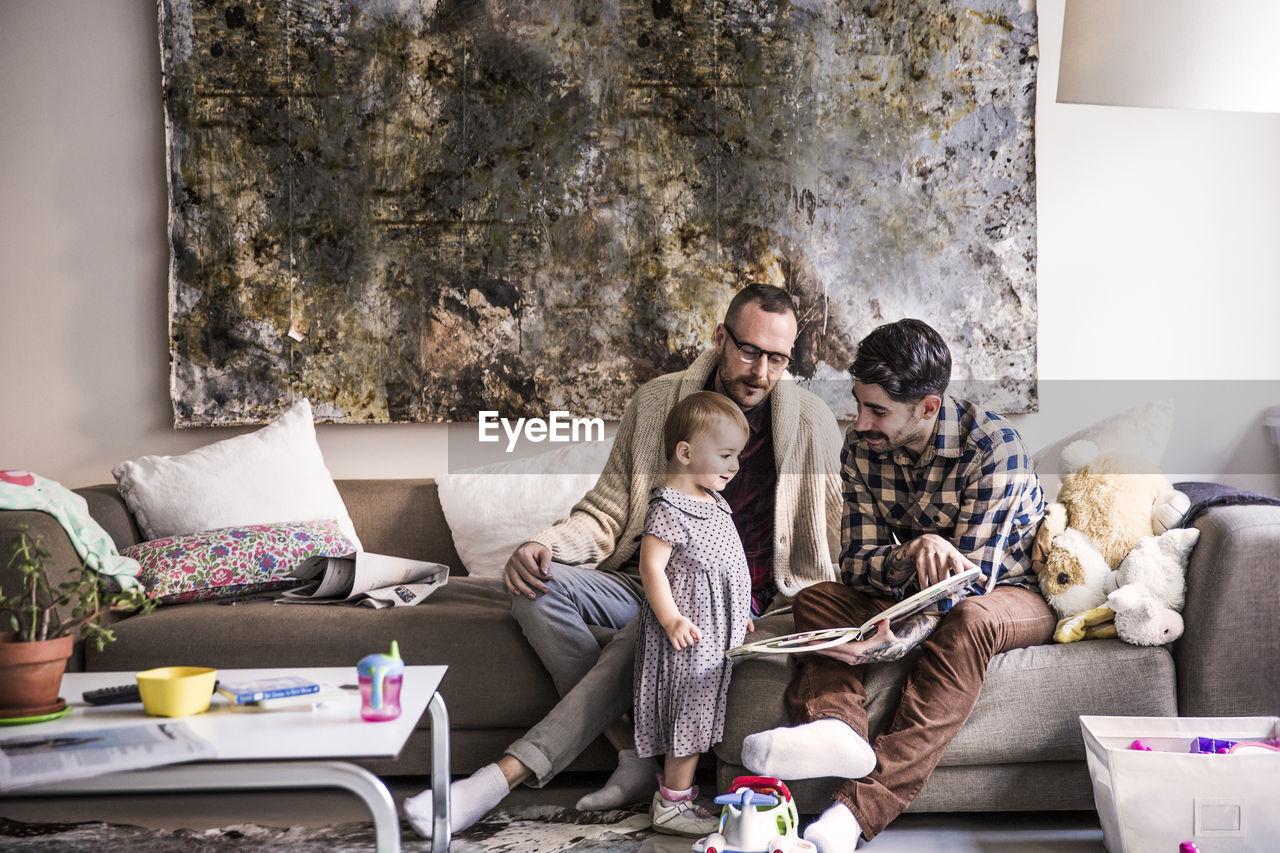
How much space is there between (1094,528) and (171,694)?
1.75 metres

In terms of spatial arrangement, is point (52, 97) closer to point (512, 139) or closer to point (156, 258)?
point (156, 258)

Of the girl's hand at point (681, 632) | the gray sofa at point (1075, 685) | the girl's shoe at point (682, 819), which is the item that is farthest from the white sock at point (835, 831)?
the girl's hand at point (681, 632)

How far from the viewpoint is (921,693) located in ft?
5.99

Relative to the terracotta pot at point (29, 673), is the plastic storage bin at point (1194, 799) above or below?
below

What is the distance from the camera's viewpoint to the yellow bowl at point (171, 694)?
1.38m

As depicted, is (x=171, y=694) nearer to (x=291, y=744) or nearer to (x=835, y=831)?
(x=291, y=744)

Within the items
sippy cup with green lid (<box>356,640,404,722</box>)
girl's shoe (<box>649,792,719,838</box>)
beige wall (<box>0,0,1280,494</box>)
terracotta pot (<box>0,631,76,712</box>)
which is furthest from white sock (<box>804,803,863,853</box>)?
beige wall (<box>0,0,1280,494</box>)

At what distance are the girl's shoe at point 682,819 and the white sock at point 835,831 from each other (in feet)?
0.83

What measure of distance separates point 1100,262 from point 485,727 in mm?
2261

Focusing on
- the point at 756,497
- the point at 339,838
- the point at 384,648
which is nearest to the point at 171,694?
the point at 339,838

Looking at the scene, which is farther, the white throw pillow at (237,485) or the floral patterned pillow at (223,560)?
the white throw pillow at (237,485)

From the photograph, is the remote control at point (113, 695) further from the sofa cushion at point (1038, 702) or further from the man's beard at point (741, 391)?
the man's beard at point (741, 391)

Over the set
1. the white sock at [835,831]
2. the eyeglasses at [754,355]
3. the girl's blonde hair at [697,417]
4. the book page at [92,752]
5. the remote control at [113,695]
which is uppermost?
the eyeglasses at [754,355]

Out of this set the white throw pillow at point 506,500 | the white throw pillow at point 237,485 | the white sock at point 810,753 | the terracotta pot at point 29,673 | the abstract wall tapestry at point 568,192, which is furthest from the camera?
the abstract wall tapestry at point 568,192
